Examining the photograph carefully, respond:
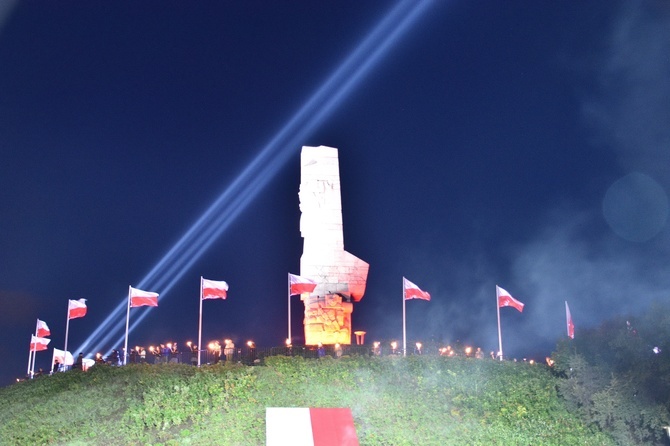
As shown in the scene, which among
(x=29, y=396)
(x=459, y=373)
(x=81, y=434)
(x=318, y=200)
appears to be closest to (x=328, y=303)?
(x=318, y=200)

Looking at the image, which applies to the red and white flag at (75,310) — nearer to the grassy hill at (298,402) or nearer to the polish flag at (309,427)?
the grassy hill at (298,402)

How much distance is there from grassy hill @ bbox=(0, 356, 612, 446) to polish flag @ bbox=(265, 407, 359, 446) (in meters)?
0.30

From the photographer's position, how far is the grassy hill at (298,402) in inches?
715

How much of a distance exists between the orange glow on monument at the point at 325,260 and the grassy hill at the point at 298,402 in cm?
1083

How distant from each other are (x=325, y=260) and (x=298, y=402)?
15608mm

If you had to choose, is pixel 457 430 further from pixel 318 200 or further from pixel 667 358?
pixel 318 200

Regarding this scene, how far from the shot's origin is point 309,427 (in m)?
18.2

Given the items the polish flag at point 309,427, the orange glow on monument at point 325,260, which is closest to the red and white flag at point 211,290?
the orange glow on monument at point 325,260

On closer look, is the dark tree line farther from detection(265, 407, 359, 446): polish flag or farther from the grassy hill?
detection(265, 407, 359, 446): polish flag

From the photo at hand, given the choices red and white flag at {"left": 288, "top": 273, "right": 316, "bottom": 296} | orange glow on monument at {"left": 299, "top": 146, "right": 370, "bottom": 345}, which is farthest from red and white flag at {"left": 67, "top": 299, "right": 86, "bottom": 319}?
orange glow on monument at {"left": 299, "top": 146, "right": 370, "bottom": 345}

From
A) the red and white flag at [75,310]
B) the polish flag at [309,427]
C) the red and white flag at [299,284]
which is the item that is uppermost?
the red and white flag at [299,284]

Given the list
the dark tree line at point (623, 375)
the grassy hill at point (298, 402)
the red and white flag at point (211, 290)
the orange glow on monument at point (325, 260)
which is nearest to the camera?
the grassy hill at point (298, 402)

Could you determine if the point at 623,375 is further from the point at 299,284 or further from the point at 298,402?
the point at 299,284

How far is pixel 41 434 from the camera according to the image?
17.9m
